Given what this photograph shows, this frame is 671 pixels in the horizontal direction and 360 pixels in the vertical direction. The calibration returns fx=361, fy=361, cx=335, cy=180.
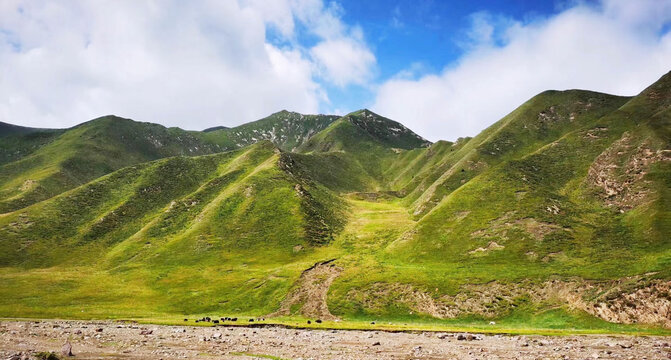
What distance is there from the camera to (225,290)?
92.7 m

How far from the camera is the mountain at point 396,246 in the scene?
2603 inches

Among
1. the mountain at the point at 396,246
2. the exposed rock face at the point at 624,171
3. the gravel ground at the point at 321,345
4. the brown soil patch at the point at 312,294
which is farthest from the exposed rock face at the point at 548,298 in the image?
the exposed rock face at the point at 624,171

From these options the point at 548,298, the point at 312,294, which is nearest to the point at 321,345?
the point at 312,294

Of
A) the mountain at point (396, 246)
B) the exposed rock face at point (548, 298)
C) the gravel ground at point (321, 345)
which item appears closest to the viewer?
the gravel ground at point (321, 345)

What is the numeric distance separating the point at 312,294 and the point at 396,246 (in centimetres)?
3659

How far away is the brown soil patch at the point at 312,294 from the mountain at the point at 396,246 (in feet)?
1.59

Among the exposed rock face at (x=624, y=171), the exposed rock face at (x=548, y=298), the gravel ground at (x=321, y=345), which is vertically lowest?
the exposed rock face at (x=548, y=298)

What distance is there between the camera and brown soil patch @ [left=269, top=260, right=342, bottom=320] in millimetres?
75375

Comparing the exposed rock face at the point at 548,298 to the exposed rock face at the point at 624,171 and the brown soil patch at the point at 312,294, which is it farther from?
the exposed rock face at the point at 624,171

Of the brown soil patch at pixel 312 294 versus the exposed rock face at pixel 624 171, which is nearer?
the brown soil patch at pixel 312 294

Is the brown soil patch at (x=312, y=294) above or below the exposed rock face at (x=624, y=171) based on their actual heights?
below

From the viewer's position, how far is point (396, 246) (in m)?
110

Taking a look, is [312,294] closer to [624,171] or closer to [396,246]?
[396,246]

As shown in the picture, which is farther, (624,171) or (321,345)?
(624,171)
